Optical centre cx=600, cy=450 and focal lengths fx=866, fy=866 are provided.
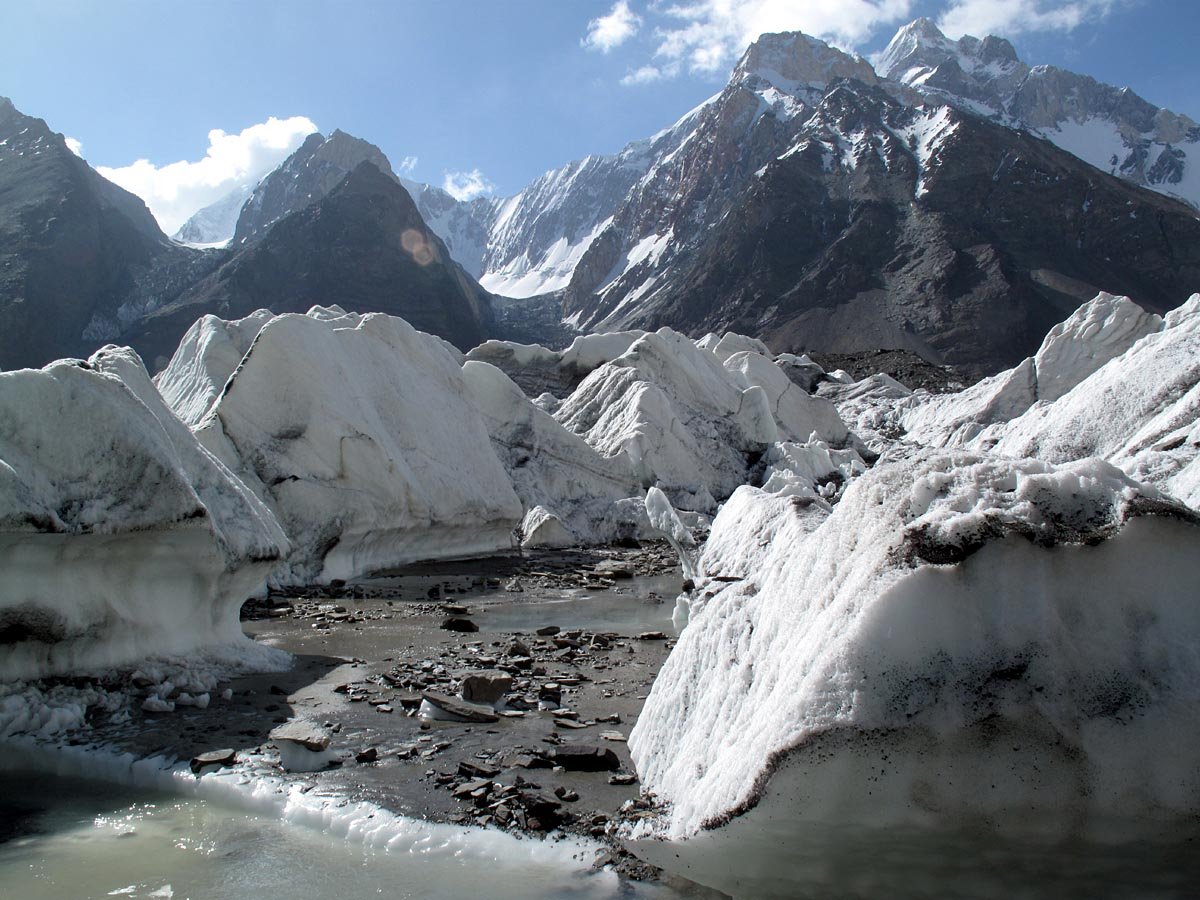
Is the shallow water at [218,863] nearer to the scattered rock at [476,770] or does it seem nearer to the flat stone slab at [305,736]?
the flat stone slab at [305,736]

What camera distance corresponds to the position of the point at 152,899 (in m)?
3.74

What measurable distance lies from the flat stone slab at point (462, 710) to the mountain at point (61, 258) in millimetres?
87279

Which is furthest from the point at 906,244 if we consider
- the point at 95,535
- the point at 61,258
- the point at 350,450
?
the point at 95,535

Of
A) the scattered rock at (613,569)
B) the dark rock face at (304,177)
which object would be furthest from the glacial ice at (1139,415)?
the dark rock face at (304,177)

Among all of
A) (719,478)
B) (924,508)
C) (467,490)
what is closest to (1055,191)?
(719,478)

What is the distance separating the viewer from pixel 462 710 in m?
6.16

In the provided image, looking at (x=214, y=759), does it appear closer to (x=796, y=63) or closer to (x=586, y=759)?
(x=586, y=759)

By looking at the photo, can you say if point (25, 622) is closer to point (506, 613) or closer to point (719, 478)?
point (506, 613)

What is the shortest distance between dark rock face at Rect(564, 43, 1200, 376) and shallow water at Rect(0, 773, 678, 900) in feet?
285

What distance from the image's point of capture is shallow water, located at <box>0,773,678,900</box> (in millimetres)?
3795

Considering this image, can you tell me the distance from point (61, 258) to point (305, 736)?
10318 centimetres

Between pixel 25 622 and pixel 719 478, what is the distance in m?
19.6

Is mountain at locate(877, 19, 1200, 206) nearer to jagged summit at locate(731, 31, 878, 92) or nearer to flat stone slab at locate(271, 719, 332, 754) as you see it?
jagged summit at locate(731, 31, 878, 92)

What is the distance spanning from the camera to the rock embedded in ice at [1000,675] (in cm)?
296
